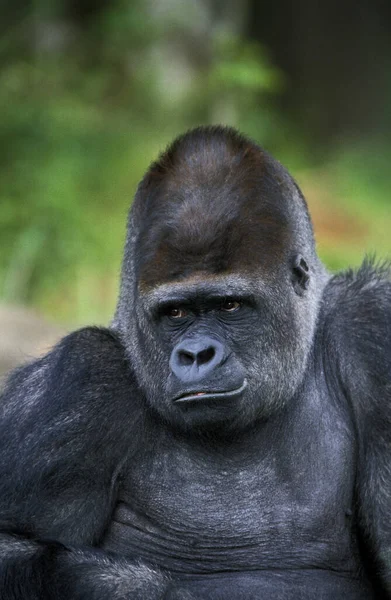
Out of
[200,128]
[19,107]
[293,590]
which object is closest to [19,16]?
[19,107]

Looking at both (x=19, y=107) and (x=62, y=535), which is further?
(x=19, y=107)

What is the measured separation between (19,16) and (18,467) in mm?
12030

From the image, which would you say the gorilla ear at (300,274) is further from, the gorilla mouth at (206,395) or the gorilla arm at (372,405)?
the gorilla mouth at (206,395)

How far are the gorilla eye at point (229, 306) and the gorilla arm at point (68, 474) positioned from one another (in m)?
0.59

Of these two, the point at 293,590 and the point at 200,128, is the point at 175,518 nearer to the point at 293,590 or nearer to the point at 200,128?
the point at 293,590

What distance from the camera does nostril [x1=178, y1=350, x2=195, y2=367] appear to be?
13.4 ft

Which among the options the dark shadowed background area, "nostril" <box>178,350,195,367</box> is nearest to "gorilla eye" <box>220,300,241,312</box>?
"nostril" <box>178,350,195,367</box>

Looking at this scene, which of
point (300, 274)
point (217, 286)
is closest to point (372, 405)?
point (300, 274)

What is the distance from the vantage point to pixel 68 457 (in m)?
→ 4.41

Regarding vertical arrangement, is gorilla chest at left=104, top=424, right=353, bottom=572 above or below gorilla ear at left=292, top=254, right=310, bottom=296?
below

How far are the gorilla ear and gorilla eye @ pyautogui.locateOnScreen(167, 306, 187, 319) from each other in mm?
475

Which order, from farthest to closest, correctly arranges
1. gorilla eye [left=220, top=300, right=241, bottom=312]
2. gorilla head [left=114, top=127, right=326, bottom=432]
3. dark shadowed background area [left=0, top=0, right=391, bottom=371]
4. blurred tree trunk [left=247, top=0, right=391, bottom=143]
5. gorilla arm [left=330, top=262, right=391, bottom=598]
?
blurred tree trunk [left=247, top=0, right=391, bottom=143]
dark shadowed background area [left=0, top=0, right=391, bottom=371]
gorilla arm [left=330, top=262, right=391, bottom=598]
gorilla eye [left=220, top=300, right=241, bottom=312]
gorilla head [left=114, top=127, right=326, bottom=432]

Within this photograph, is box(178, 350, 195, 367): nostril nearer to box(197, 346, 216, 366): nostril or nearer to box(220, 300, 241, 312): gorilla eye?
box(197, 346, 216, 366): nostril

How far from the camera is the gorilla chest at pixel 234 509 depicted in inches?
174
